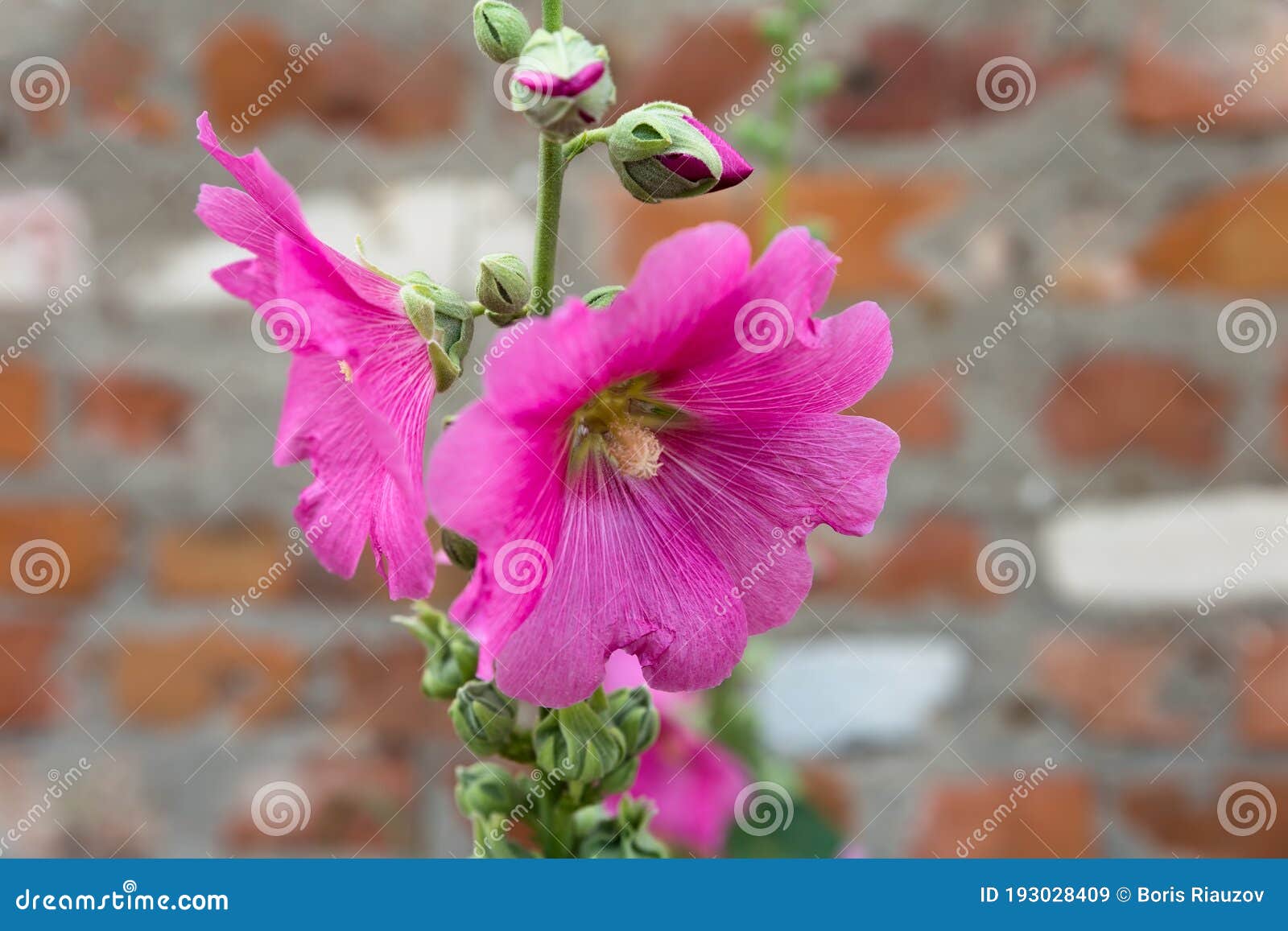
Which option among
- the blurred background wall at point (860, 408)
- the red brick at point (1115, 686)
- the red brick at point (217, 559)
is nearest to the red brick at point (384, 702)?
the blurred background wall at point (860, 408)

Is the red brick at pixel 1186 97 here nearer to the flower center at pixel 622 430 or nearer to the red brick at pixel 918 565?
the red brick at pixel 918 565

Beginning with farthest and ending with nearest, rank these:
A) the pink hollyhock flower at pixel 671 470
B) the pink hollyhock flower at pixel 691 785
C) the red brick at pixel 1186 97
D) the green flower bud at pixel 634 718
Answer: the red brick at pixel 1186 97 → the pink hollyhock flower at pixel 691 785 → the green flower bud at pixel 634 718 → the pink hollyhock flower at pixel 671 470

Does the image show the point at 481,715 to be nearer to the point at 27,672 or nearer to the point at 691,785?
the point at 691,785

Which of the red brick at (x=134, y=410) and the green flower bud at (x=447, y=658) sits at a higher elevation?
the green flower bud at (x=447, y=658)

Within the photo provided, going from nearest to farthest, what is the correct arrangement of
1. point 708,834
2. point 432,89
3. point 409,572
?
point 409,572 < point 708,834 < point 432,89

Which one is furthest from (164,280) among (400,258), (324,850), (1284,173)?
(1284,173)

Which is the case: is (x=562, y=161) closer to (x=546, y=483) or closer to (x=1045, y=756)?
(x=546, y=483)
